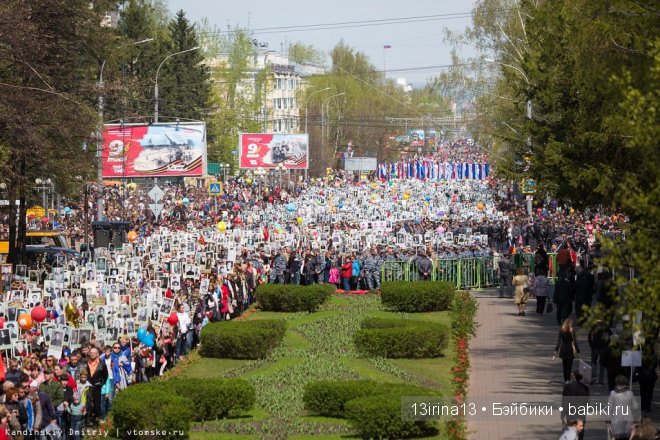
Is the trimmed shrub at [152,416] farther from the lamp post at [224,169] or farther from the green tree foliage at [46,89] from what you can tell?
the lamp post at [224,169]

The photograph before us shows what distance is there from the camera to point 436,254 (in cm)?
4125

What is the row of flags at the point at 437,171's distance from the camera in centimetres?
9838

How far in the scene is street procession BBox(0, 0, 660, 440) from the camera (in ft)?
59.0

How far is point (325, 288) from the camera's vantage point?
35.6m

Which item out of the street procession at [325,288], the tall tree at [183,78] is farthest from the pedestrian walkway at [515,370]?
the tall tree at [183,78]

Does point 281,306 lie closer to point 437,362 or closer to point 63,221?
point 437,362

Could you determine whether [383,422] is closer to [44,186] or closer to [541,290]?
[541,290]

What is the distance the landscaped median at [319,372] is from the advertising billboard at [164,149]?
1244 inches

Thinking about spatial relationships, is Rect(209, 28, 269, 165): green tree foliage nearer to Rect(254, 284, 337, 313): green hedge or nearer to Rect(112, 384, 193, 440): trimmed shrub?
Rect(254, 284, 337, 313): green hedge

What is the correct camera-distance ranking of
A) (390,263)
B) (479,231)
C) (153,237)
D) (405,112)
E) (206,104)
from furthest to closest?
(405,112) → (206,104) → (479,231) → (153,237) → (390,263)

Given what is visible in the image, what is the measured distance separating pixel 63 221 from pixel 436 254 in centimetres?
2810

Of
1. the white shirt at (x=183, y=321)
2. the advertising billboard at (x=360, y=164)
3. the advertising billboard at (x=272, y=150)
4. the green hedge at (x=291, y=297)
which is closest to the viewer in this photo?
the white shirt at (x=183, y=321)

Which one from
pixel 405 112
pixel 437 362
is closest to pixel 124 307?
pixel 437 362

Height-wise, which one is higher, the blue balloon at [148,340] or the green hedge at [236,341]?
the blue balloon at [148,340]
